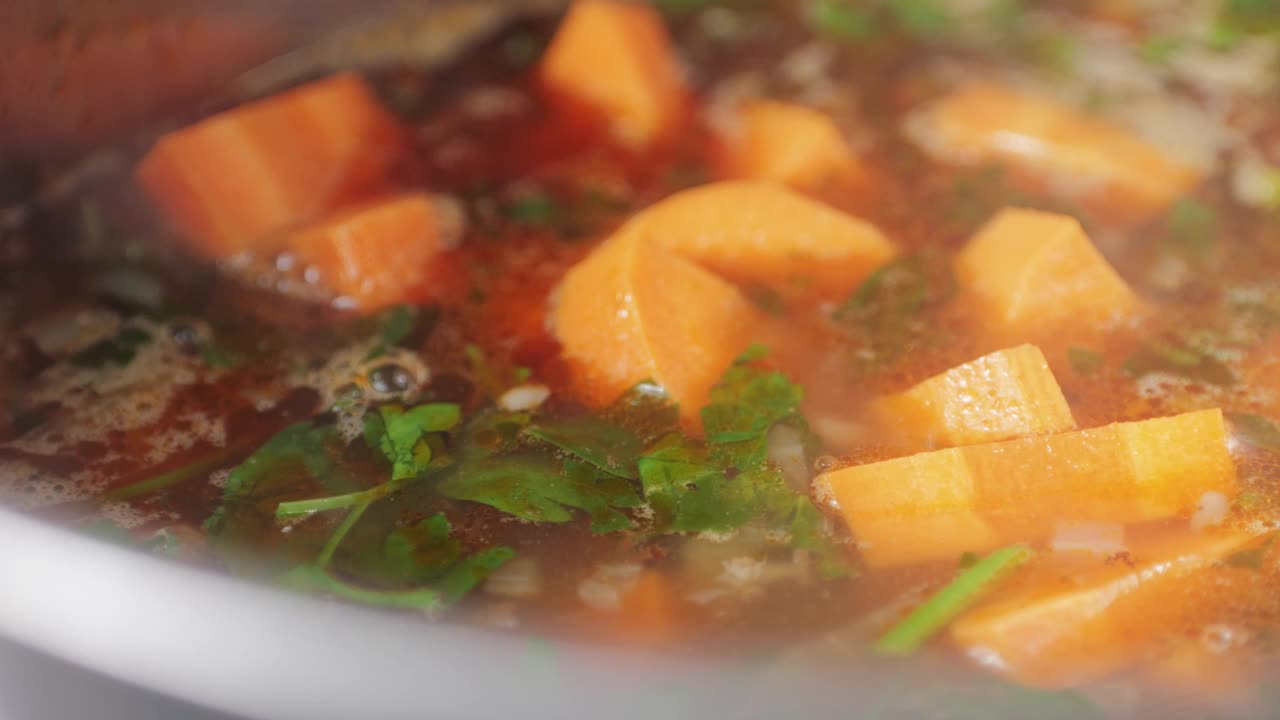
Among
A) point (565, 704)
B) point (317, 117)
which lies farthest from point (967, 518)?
point (317, 117)

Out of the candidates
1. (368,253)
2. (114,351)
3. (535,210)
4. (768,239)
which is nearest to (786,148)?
(768,239)

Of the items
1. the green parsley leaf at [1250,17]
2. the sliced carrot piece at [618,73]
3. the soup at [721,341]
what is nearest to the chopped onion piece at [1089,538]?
the soup at [721,341]

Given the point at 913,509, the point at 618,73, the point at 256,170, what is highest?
the point at 256,170

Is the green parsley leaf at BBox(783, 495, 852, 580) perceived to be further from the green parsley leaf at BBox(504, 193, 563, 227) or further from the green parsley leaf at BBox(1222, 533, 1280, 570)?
the green parsley leaf at BBox(504, 193, 563, 227)

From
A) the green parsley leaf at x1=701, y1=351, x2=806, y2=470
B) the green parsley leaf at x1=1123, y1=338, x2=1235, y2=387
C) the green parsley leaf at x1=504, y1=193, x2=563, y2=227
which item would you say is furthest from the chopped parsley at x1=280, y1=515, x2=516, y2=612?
the green parsley leaf at x1=1123, y1=338, x2=1235, y2=387

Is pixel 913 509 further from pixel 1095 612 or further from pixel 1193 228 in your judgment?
pixel 1193 228

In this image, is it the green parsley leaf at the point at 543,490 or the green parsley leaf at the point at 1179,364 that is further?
the green parsley leaf at the point at 1179,364

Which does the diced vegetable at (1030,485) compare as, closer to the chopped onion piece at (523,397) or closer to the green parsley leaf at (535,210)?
the chopped onion piece at (523,397)
